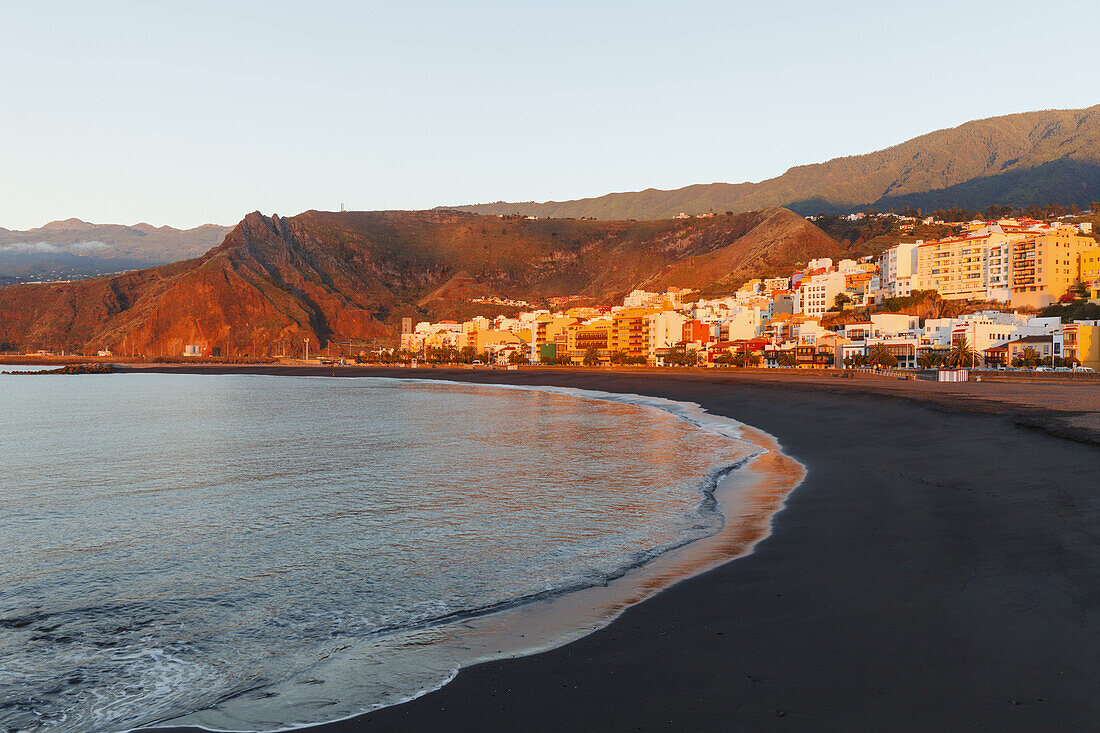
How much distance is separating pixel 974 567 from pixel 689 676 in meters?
5.38

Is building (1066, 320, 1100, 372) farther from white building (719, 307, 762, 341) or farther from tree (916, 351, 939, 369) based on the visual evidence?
white building (719, 307, 762, 341)

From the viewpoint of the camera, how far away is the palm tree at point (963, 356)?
8636 centimetres

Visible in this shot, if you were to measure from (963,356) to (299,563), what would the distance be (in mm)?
92105

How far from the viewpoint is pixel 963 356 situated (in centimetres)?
8631

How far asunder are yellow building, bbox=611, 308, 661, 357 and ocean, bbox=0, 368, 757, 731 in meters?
126

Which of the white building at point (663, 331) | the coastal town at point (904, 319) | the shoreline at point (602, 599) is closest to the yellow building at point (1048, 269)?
the coastal town at point (904, 319)

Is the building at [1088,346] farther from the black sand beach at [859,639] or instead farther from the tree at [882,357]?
the black sand beach at [859,639]

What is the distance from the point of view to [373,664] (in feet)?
24.7

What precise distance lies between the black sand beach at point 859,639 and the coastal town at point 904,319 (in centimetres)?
7517

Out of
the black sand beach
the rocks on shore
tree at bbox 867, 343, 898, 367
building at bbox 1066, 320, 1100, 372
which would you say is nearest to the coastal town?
building at bbox 1066, 320, 1100, 372

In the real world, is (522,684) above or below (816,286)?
below

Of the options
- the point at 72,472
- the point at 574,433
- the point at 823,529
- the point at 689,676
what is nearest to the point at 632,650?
the point at 689,676

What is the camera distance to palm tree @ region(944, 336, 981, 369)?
8636 centimetres

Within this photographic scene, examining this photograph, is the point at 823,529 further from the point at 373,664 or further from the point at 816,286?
the point at 816,286
